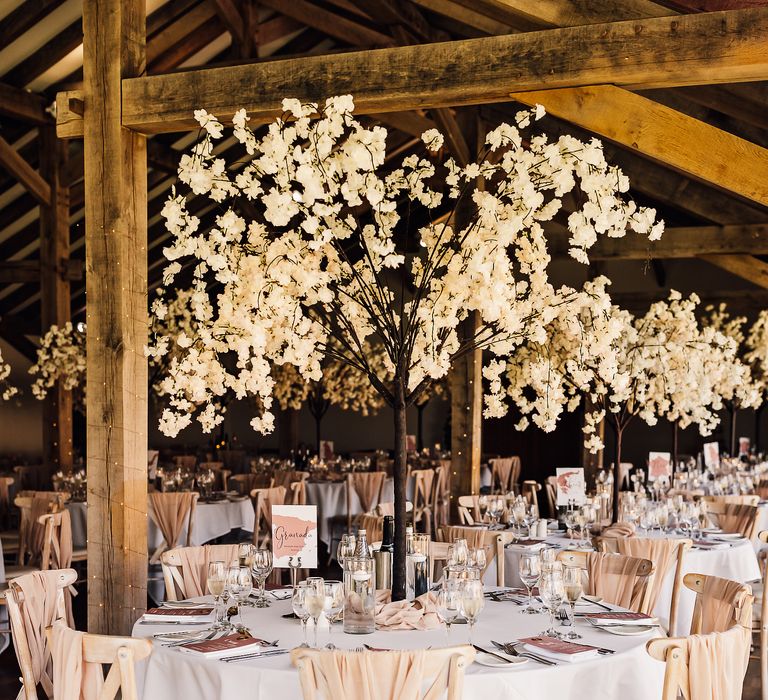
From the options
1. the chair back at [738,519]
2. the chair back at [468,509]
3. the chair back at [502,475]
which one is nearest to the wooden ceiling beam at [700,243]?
the chair back at [738,519]

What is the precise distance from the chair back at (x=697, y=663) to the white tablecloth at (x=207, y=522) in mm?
5579

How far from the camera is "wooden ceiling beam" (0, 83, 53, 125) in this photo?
1026cm

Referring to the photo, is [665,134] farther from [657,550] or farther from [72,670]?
[72,670]

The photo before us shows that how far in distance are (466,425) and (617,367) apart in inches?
114

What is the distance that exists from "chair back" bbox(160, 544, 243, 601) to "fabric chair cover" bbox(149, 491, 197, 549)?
9.93 feet

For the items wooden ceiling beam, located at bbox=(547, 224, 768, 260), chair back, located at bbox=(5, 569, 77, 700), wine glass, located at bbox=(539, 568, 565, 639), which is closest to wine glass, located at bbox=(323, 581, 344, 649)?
wine glass, located at bbox=(539, 568, 565, 639)

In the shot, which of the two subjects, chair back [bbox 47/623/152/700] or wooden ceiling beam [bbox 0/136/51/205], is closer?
chair back [bbox 47/623/152/700]

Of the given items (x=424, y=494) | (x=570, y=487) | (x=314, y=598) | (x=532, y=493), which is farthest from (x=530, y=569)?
(x=424, y=494)

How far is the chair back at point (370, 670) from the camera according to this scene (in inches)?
106

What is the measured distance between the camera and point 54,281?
11.0 metres

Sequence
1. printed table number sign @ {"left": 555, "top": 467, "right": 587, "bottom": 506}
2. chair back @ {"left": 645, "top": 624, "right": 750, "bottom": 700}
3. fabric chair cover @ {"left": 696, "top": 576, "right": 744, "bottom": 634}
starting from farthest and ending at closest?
printed table number sign @ {"left": 555, "top": 467, "right": 587, "bottom": 506}
fabric chair cover @ {"left": 696, "top": 576, "right": 744, "bottom": 634}
chair back @ {"left": 645, "top": 624, "right": 750, "bottom": 700}

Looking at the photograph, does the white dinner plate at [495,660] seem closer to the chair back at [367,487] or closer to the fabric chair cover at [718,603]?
the fabric chair cover at [718,603]

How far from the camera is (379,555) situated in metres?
4.04

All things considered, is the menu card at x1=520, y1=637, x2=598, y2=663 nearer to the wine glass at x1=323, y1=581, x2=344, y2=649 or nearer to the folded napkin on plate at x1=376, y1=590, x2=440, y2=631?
the folded napkin on plate at x1=376, y1=590, x2=440, y2=631
